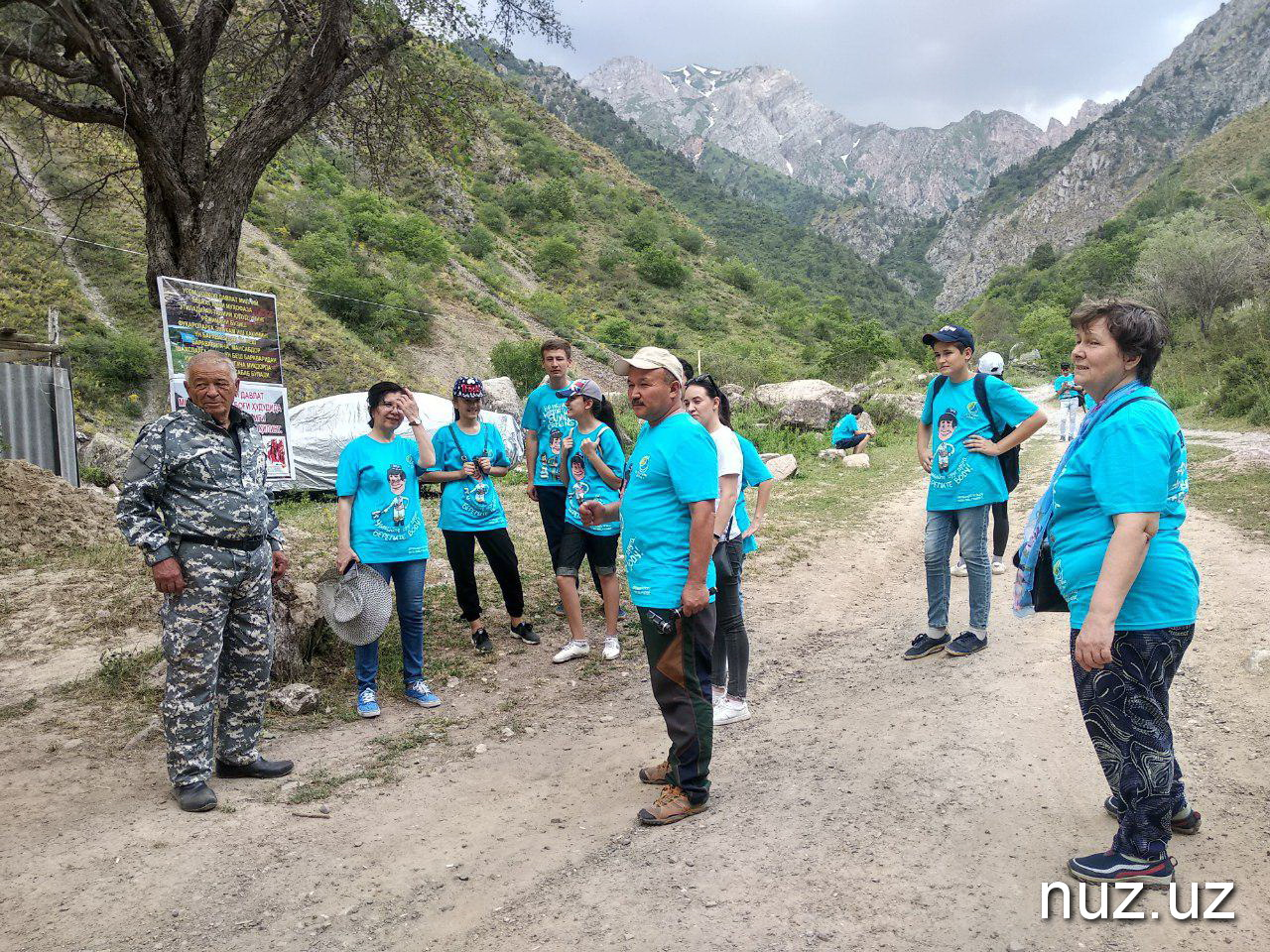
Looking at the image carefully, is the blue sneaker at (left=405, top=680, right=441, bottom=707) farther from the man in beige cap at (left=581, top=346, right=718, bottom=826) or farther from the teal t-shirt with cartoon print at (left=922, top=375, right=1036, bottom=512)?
the teal t-shirt with cartoon print at (left=922, top=375, right=1036, bottom=512)

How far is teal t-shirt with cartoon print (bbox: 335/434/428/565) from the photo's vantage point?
434 cm

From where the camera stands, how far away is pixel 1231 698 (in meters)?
3.63

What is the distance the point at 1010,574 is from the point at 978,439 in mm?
2685

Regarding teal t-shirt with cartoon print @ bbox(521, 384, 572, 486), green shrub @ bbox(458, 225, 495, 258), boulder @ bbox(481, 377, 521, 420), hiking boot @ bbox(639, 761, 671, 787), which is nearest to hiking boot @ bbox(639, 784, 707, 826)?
hiking boot @ bbox(639, 761, 671, 787)

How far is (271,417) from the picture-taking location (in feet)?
19.1

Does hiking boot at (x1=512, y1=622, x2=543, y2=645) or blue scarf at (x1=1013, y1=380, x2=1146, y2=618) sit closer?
blue scarf at (x1=1013, y1=380, x2=1146, y2=618)

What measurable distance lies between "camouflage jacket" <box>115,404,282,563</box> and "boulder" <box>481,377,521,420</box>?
51.3 feet

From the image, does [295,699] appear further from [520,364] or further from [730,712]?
[520,364]

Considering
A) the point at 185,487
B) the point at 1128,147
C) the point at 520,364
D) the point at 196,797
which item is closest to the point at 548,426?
the point at 185,487

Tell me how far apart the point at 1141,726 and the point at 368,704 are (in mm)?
3760

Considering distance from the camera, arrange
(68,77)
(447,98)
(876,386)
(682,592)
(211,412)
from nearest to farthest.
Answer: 1. (682,592)
2. (211,412)
3. (68,77)
4. (447,98)
5. (876,386)

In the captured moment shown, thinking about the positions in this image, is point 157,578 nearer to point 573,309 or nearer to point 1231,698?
point 1231,698

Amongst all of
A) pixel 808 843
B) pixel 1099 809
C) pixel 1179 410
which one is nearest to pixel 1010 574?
pixel 1099 809

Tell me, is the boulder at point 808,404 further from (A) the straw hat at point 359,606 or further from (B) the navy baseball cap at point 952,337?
(A) the straw hat at point 359,606
